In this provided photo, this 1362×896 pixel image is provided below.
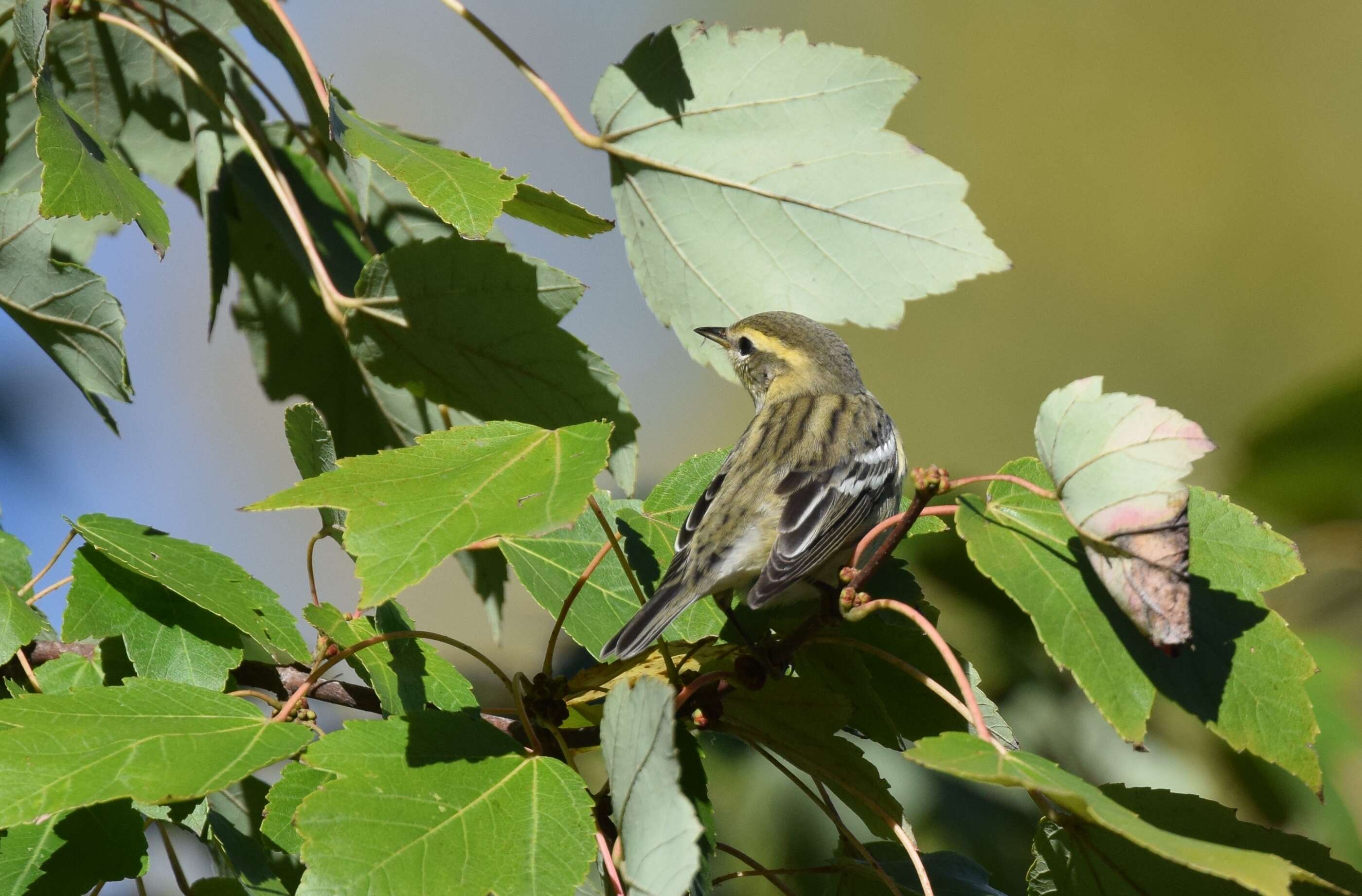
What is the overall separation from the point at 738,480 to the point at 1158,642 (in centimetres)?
103

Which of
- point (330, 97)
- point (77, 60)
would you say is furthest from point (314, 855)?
point (77, 60)

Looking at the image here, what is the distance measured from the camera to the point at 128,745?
1.27m

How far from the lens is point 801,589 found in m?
1.97

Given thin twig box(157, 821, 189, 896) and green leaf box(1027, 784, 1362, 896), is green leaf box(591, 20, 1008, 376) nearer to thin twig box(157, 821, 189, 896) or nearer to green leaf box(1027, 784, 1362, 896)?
green leaf box(1027, 784, 1362, 896)

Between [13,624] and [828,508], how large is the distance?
51.5 inches

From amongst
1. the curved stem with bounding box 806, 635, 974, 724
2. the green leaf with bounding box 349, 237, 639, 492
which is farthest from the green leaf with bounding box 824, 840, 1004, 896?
the green leaf with bounding box 349, 237, 639, 492

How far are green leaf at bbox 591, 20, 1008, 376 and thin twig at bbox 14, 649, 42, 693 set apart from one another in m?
1.15

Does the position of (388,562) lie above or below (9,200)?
below

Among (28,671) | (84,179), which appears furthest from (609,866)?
(84,179)

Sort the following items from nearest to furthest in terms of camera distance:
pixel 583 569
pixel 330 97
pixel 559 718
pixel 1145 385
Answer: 1. pixel 559 718
2. pixel 330 97
3. pixel 583 569
4. pixel 1145 385

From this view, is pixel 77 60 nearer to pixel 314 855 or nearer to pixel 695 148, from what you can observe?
pixel 695 148

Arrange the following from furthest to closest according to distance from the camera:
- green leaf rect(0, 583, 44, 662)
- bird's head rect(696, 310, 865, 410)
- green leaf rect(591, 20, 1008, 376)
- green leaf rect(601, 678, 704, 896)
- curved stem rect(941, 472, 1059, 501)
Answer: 1. bird's head rect(696, 310, 865, 410)
2. green leaf rect(591, 20, 1008, 376)
3. green leaf rect(0, 583, 44, 662)
4. curved stem rect(941, 472, 1059, 501)
5. green leaf rect(601, 678, 704, 896)

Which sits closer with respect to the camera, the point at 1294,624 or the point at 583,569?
the point at 583,569

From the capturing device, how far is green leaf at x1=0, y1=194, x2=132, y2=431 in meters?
1.76
